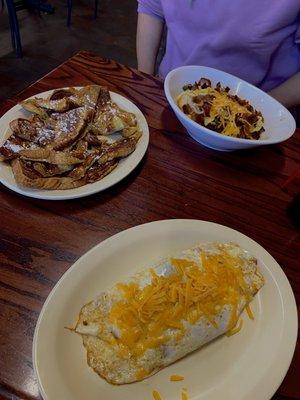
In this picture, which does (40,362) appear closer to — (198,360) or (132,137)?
(198,360)

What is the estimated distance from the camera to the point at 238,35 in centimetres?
135

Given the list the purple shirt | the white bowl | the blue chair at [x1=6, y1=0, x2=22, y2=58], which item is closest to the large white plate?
the white bowl

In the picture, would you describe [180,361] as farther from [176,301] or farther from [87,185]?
[87,185]

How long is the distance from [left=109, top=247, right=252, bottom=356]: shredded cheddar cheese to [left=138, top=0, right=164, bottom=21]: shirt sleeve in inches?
44.2

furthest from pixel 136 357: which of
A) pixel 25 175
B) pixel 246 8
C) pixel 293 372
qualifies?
pixel 246 8

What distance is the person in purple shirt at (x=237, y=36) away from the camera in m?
1.31

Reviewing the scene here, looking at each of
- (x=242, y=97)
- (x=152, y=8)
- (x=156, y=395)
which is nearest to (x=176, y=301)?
(x=156, y=395)

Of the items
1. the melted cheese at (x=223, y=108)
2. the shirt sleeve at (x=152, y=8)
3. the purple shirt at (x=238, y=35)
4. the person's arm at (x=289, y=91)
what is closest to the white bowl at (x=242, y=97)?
the melted cheese at (x=223, y=108)

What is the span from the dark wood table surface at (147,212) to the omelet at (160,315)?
0.40 ft

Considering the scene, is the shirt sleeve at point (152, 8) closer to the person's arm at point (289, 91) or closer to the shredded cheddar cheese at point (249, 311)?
the person's arm at point (289, 91)

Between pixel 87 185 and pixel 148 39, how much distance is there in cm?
94

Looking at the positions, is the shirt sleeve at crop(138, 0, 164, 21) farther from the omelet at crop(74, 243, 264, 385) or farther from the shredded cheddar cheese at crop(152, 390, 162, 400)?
the shredded cheddar cheese at crop(152, 390, 162, 400)

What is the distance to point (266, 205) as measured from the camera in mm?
1020

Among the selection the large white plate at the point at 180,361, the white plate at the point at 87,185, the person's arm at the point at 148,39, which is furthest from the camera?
the person's arm at the point at 148,39
